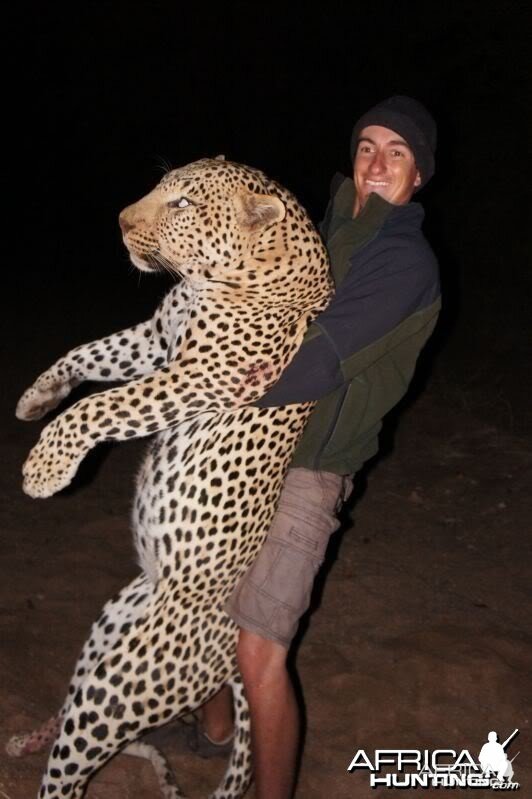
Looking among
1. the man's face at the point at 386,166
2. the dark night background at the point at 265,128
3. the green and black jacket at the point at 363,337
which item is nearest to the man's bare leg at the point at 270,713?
the green and black jacket at the point at 363,337

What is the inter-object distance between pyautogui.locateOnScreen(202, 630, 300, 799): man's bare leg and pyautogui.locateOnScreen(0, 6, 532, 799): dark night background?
644 mm

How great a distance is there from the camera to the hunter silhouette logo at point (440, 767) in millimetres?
3160

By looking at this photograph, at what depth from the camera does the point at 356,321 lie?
7.38 feet

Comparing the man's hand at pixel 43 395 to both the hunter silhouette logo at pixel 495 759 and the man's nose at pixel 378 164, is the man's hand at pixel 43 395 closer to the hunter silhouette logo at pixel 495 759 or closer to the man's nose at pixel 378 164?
the man's nose at pixel 378 164

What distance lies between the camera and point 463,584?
4.49 meters

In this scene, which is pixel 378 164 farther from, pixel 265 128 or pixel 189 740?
pixel 265 128

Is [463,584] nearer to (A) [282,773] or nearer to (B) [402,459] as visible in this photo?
(B) [402,459]

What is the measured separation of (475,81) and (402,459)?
22.1 feet

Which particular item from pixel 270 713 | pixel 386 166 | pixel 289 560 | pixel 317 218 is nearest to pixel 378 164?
pixel 386 166

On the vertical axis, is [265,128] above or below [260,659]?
below

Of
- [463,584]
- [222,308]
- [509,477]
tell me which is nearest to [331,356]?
[222,308]

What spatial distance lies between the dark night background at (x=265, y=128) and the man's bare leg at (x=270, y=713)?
1.98 meters

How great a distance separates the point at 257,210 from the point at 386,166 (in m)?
0.43

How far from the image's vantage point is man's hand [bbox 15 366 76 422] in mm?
2785
